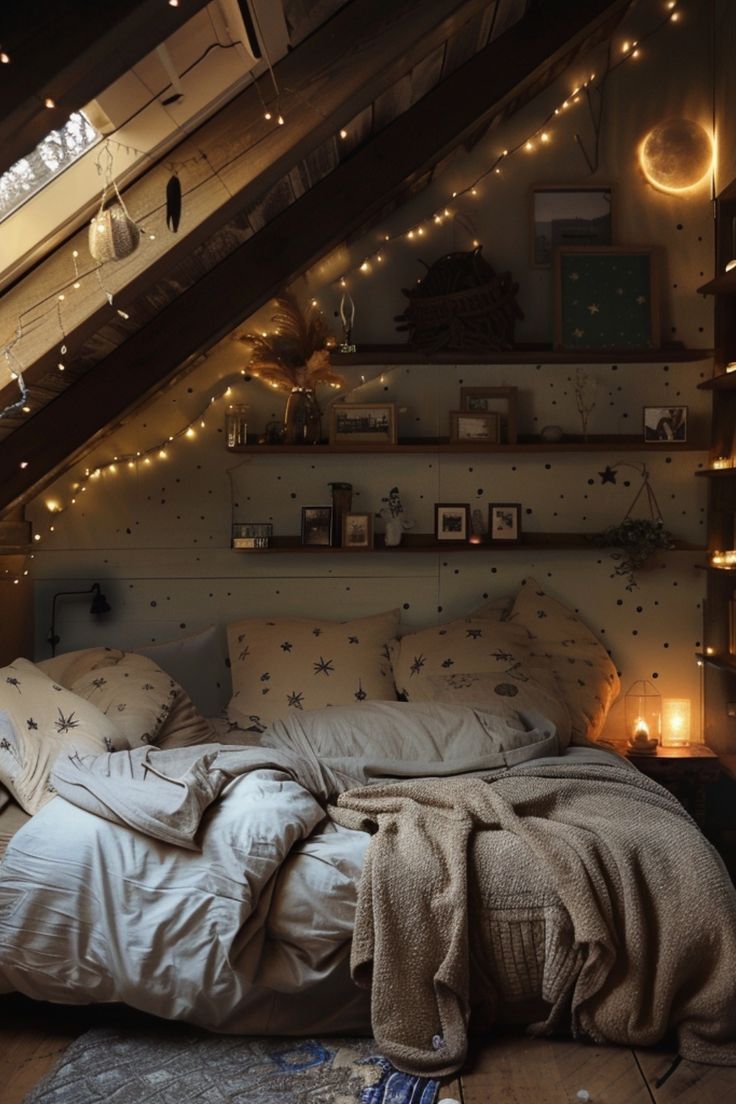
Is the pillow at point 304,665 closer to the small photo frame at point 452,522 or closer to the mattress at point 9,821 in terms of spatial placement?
the small photo frame at point 452,522

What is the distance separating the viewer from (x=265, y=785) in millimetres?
2676

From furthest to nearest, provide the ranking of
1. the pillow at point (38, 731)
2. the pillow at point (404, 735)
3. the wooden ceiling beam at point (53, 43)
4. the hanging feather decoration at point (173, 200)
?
the pillow at point (404, 735) → the pillow at point (38, 731) → the hanging feather decoration at point (173, 200) → the wooden ceiling beam at point (53, 43)

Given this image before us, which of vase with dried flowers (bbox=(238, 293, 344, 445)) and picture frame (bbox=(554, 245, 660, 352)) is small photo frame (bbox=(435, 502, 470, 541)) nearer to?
vase with dried flowers (bbox=(238, 293, 344, 445))

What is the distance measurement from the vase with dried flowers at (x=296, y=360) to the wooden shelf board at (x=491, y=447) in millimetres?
64

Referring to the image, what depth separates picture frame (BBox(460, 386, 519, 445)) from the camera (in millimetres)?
4109

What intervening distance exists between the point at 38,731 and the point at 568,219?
2736mm

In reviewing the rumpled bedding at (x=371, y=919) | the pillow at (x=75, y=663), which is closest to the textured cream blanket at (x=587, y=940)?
the rumpled bedding at (x=371, y=919)

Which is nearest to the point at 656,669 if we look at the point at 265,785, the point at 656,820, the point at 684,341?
the point at 684,341

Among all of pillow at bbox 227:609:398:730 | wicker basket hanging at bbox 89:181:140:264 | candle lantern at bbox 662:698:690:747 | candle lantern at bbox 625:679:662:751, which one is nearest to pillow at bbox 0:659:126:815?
pillow at bbox 227:609:398:730

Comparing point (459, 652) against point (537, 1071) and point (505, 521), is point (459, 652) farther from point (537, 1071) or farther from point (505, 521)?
point (537, 1071)

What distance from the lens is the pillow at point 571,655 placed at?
12.8 feet

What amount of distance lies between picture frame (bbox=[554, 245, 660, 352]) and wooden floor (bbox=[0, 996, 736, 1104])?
258 centimetres

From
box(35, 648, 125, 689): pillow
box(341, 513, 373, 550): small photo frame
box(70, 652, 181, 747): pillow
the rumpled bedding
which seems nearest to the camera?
the rumpled bedding

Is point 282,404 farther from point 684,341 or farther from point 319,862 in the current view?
point 319,862
